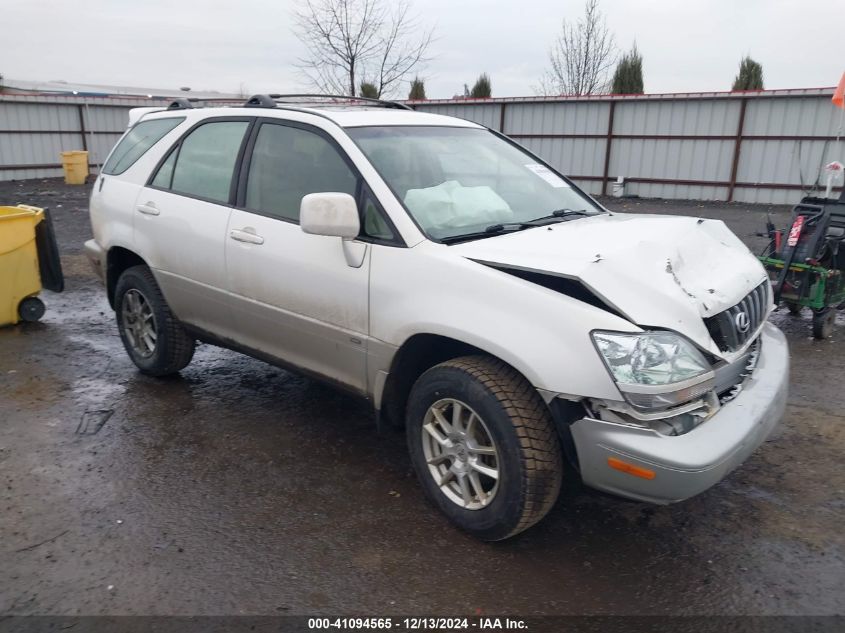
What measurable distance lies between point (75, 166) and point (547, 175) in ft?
63.8

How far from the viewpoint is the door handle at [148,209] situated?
4420 mm

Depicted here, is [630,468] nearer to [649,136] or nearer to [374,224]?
[374,224]

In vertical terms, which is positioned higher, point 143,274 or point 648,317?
point 648,317

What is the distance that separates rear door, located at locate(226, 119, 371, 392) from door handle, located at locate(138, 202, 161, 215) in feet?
2.76

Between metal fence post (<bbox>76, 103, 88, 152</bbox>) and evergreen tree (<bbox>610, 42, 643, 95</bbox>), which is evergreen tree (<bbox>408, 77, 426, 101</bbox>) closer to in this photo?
evergreen tree (<bbox>610, 42, 643, 95</bbox>)

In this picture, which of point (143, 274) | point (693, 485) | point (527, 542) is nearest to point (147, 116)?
point (143, 274)

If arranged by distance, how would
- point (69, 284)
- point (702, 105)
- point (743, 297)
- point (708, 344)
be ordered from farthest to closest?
point (702, 105) < point (69, 284) < point (743, 297) < point (708, 344)

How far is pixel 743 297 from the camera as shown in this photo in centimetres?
304

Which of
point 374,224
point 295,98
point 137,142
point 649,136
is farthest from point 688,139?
point 374,224

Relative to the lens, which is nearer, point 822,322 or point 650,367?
point 650,367

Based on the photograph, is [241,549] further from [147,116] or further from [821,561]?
[147,116]

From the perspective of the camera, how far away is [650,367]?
2492 mm

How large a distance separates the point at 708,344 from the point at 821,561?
1.10 meters

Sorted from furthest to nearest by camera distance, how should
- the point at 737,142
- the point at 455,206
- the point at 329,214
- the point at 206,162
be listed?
the point at 737,142 < the point at 206,162 < the point at 455,206 < the point at 329,214
